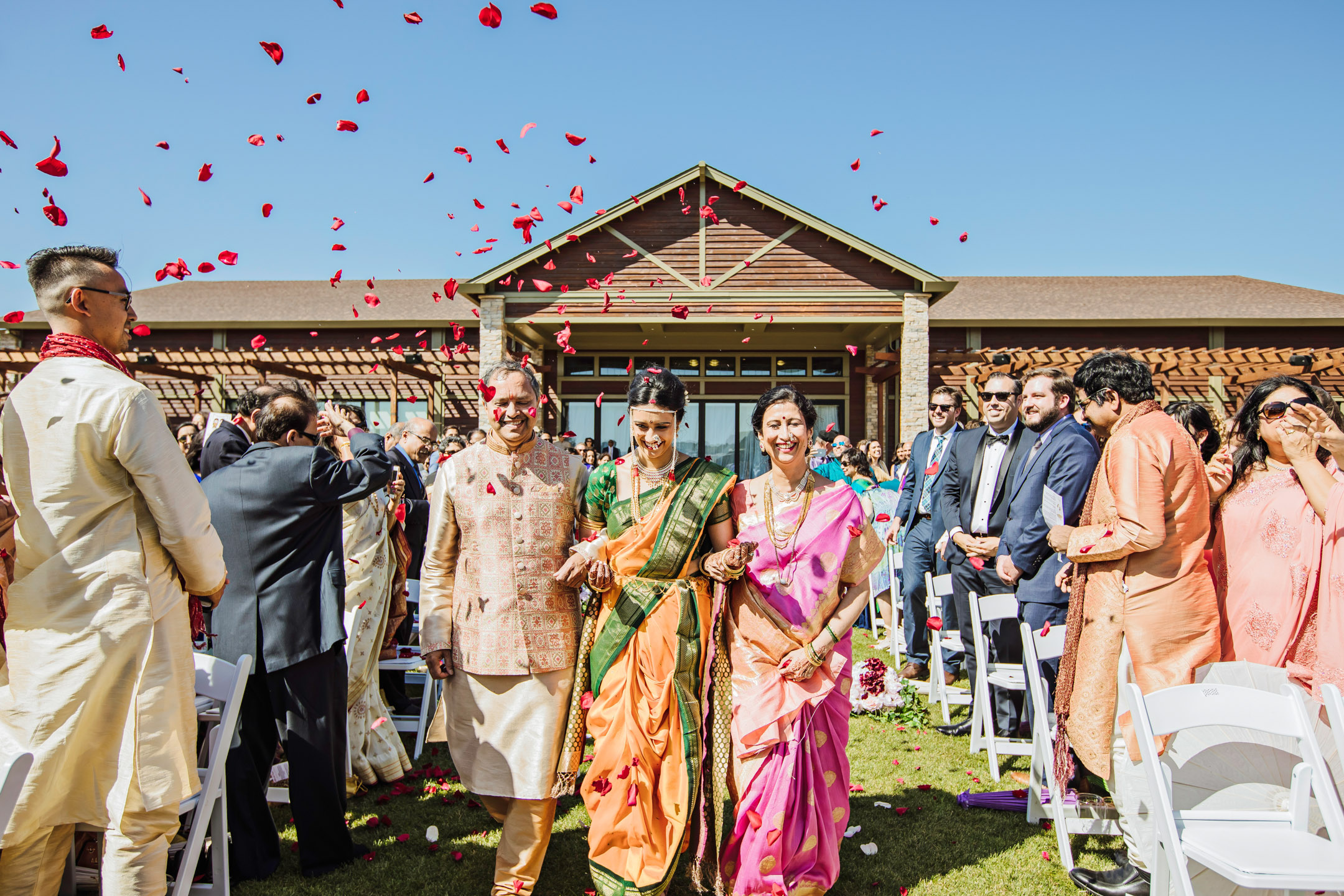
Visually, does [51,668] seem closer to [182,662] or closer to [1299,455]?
[182,662]

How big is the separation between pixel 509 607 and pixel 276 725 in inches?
46.8

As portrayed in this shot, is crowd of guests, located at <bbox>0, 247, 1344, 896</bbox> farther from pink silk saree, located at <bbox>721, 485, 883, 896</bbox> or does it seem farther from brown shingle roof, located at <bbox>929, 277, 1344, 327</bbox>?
brown shingle roof, located at <bbox>929, 277, 1344, 327</bbox>

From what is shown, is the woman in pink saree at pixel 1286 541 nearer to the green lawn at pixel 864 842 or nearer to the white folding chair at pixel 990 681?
the green lawn at pixel 864 842

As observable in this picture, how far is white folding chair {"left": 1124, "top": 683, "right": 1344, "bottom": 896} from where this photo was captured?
7.66 ft

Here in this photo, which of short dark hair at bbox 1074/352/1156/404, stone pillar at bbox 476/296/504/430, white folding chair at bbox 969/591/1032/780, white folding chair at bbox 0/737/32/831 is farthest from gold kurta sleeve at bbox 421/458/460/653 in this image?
stone pillar at bbox 476/296/504/430

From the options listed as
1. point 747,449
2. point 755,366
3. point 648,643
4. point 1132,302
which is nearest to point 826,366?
point 755,366

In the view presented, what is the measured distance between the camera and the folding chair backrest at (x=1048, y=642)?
402 centimetres

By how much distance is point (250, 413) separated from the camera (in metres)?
3.98

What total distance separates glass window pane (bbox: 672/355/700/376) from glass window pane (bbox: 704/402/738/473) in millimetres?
789

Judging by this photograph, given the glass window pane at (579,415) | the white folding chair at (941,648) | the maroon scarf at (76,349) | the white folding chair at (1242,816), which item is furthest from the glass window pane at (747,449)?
the maroon scarf at (76,349)

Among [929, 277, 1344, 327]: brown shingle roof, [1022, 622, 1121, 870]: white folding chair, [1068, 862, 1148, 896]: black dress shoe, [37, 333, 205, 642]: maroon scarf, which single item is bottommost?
[1068, 862, 1148, 896]: black dress shoe

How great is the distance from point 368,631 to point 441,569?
150 cm

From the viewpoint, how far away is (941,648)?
556 cm

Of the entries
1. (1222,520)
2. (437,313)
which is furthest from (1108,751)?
(437,313)
